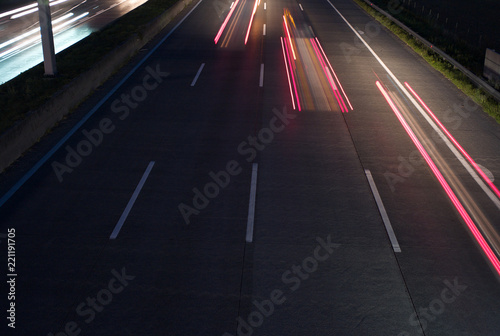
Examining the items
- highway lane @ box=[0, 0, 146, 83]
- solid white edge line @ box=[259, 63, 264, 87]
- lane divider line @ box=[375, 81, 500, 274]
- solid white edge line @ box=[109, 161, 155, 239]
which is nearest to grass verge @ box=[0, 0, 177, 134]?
highway lane @ box=[0, 0, 146, 83]

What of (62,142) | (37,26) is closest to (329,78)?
(62,142)

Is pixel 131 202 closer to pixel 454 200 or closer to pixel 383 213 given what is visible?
pixel 383 213

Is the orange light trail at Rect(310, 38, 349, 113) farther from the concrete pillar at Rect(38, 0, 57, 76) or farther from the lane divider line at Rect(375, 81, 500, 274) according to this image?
the concrete pillar at Rect(38, 0, 57, 76)

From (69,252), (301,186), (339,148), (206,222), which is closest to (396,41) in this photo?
(339,148)

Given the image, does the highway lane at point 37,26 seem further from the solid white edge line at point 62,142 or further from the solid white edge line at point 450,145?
the solid white edge line at point 450,145

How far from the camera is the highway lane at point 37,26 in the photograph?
2323cm

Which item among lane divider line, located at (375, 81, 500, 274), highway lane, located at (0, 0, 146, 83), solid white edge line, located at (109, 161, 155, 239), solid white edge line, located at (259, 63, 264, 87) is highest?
highway lane, located at (0, 0, 146, 83)

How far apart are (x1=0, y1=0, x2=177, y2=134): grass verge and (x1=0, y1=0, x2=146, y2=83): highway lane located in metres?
2.22

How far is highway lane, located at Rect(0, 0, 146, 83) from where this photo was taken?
2323cm

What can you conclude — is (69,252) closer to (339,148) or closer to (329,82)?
(339,148)

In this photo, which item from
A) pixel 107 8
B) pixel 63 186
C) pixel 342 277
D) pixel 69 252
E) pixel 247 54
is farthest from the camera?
pixel 107 8

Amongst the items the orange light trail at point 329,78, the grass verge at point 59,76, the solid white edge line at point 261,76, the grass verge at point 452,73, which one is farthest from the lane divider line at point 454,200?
the grass verge at point 59,76

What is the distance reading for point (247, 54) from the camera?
78.5 ft

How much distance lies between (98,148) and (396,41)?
20.4 meters
